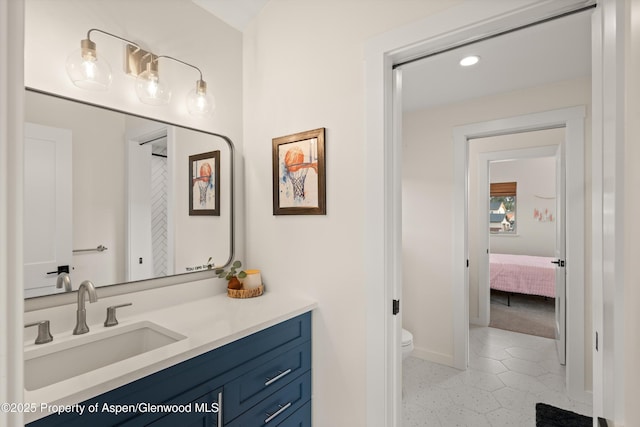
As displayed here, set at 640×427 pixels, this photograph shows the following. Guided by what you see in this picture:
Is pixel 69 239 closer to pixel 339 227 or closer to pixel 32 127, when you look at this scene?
pixel 32 127

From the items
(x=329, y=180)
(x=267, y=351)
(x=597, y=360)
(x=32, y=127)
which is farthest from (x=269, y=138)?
(x=597, y=360)

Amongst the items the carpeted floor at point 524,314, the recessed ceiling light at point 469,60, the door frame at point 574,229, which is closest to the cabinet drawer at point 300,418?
the door frame at point 574,229

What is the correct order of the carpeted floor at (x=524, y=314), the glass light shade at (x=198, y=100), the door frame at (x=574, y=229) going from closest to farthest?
1. the glass light shade at (x=198, y=100)
2. the door frame at (x=574, y=229)
3. the carpeted floor at (x=524, y=314)

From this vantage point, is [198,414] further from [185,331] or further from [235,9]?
[235,9]

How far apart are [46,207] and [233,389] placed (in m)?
1.04

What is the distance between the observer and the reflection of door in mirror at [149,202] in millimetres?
1520

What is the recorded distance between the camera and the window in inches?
227

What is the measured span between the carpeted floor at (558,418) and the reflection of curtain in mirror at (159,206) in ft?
8.26

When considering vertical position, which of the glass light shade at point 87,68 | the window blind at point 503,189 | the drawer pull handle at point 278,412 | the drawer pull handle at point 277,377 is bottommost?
the drawer pull handle at point 278,412

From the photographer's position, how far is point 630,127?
0.69 m

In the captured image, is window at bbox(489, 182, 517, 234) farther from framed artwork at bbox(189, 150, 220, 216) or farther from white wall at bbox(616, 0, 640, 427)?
white wall at bbox(616, 0, 640, 427)

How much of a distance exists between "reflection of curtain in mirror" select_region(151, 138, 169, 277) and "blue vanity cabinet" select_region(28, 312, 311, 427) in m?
0.66

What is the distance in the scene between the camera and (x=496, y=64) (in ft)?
7.22

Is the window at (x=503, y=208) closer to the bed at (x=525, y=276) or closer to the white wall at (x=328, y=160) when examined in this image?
the bed at (x=525, y=276)
